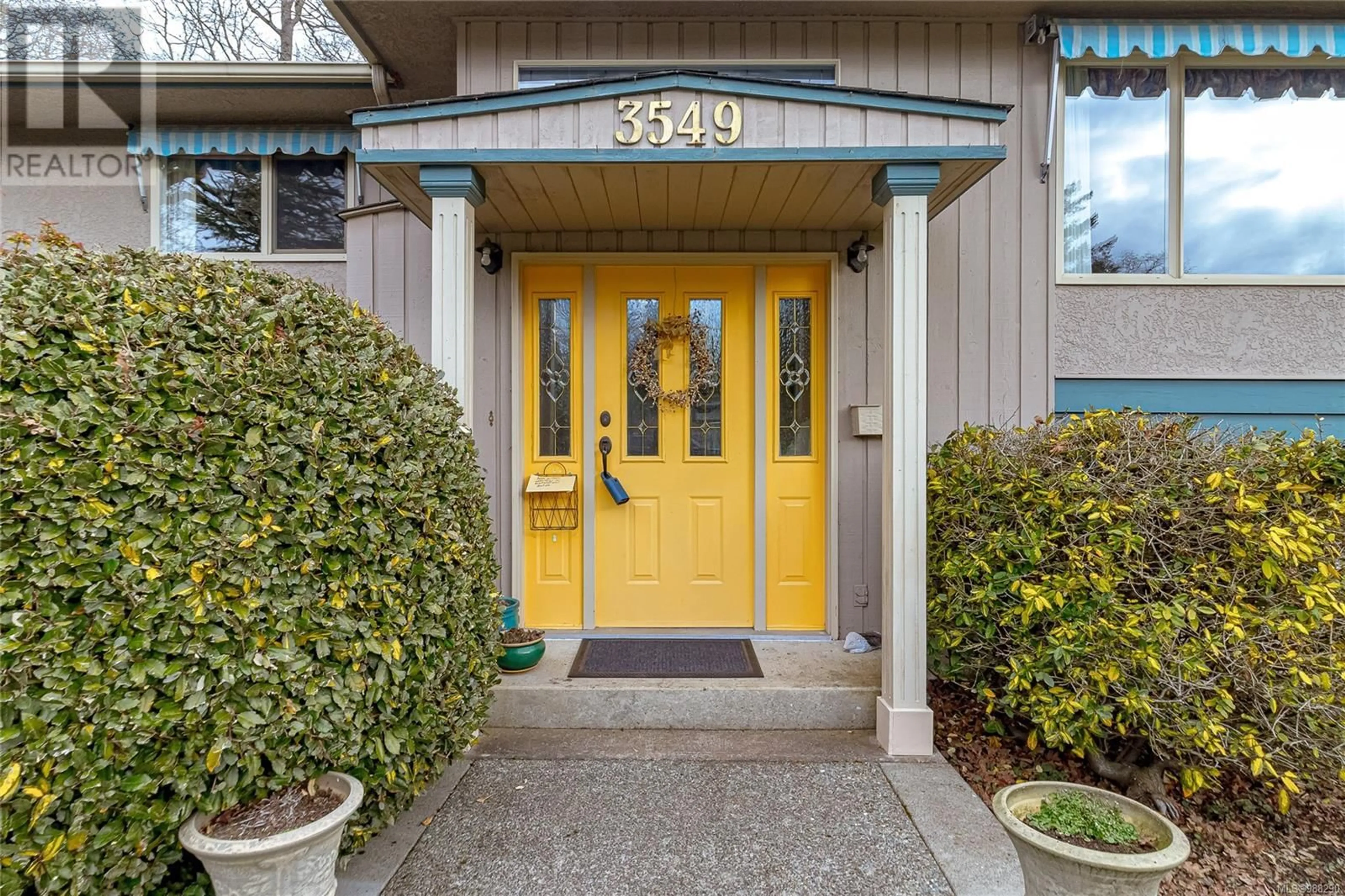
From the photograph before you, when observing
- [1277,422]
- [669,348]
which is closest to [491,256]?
[669,348]

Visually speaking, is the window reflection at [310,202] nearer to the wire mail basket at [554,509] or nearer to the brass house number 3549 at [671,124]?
the wire mail basket at [554,509]

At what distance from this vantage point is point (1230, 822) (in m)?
2.18

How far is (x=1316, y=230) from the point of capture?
11.0ft

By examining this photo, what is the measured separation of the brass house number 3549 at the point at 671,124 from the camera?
246 centimetres

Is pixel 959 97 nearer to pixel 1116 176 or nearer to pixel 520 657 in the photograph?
pixel 1116 176

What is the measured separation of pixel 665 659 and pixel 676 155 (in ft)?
7.61

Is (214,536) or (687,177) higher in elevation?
(687,177)

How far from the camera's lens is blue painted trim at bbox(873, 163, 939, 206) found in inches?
97.9

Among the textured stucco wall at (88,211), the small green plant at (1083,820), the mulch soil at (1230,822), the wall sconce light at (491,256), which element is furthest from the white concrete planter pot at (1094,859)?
the textured stucco wall at (88,211)

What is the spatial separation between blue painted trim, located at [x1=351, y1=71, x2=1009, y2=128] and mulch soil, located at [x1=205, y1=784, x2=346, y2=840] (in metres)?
2.36

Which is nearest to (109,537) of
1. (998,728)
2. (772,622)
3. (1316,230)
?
(772,622)

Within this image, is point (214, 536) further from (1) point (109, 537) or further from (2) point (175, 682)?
(2) point (175, 682)

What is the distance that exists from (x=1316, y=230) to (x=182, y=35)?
10.7 meters

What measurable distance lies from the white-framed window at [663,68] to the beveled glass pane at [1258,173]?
2010 millimetres
